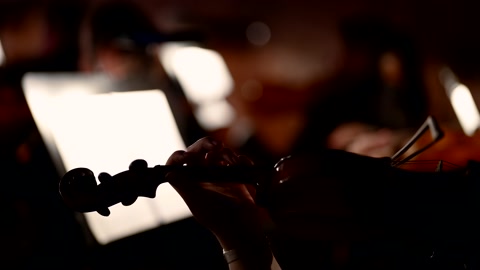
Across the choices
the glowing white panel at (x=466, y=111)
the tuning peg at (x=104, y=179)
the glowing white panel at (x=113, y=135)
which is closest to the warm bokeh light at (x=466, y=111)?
the glowing white panel at (x=466, y=111)

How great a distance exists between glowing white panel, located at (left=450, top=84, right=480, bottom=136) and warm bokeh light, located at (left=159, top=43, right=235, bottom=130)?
883 millimetres

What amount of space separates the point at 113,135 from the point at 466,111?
1.17 meters

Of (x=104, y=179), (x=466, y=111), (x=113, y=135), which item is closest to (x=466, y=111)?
(x=466, y=111)

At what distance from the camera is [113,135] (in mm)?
1100

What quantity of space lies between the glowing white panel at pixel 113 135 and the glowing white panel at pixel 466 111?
856 millimetres

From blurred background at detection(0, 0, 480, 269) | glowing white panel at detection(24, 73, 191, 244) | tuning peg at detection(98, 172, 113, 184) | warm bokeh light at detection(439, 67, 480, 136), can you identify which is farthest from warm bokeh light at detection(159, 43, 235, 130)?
tuning peg at detection(98, 172, 113, 184)

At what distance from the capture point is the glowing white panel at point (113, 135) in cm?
101

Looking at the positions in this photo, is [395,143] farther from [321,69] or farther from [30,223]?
[321,69]

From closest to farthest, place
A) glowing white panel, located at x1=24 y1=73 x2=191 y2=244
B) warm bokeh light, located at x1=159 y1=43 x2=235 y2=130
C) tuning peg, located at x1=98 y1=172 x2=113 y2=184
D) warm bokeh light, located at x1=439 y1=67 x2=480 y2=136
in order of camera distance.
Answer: tuning peg, located at x1=98 y1=172 x2=113 y2=184, glowing white panel, located at x1=24 y1=73 x2=191 y2=244, warm bokeh light, located at x1=439 y1=67 x2=480 y2=136, warm bokeh light, located at x1=159 y1=43 x2=235 y2=130

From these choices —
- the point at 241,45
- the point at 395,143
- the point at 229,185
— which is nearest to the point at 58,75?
the point at 229,185

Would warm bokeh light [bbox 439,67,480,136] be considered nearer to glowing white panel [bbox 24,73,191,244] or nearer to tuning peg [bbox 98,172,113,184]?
glowing white panel [bbox 24,73,191,244]

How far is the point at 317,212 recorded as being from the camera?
599 mm

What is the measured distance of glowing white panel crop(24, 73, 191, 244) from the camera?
1008mm

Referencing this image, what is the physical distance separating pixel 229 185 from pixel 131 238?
339 millimetres
